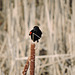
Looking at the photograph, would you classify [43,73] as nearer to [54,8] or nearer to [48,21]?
[48,21]

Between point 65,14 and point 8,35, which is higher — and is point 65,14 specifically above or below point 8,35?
above

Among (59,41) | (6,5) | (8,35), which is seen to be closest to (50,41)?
(59,41)

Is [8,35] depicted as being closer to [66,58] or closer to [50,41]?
[50,41]

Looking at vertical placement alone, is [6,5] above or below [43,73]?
above

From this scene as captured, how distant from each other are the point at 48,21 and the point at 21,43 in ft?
1.09

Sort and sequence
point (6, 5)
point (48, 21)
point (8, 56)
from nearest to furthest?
1. point (48, 21)
2. point (8, 56)
3. point (6, 5)

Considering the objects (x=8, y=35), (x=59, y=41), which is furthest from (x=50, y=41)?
(x=8, y=35)

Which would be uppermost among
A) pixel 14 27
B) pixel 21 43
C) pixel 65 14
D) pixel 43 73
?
pixel 65 14

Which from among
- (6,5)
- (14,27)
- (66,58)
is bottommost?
(66,58)

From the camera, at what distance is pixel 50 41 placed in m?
1.70

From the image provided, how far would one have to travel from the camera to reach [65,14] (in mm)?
1770

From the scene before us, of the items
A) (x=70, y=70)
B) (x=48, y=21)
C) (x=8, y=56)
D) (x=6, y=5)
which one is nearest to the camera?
(x=70, y=70)

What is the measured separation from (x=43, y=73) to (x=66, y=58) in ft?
0.94

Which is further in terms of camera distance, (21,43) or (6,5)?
(6,5)
